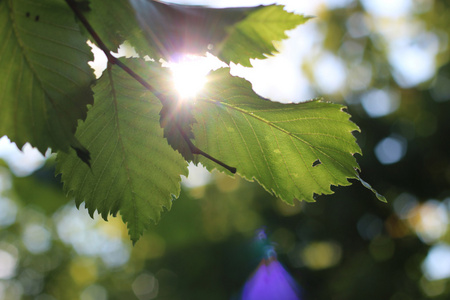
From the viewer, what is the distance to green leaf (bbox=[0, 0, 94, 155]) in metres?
0.50

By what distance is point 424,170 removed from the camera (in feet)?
38.5

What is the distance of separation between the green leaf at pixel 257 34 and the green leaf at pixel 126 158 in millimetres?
104

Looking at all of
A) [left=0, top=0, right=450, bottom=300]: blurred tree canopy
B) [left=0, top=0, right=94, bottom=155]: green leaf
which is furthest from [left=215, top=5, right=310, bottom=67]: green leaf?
[left=0, top=0, right=450, bottom=300]: blurred tree canopy

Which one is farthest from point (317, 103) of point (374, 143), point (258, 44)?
point (374, 143)

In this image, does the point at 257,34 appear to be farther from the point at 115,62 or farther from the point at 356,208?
the point at 356,208

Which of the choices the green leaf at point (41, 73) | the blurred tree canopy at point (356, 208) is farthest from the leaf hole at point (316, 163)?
the blurred tree canopy at point (356, 208)

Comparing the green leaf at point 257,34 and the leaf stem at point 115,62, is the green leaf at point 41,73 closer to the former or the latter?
the leaf stem at point 115,62

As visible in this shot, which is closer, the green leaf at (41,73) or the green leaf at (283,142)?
the green leaf at (41,73)

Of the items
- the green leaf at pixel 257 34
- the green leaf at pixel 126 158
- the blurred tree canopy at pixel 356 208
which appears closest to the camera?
the green leaf at pixel 257 34

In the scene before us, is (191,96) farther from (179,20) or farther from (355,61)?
(355,61)

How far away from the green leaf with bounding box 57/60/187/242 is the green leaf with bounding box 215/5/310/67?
0.34 ft

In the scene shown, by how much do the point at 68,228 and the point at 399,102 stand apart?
12.9m

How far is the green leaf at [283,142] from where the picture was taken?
0.63 metres

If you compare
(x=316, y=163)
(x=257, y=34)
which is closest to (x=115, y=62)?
(x=257, y=34)
